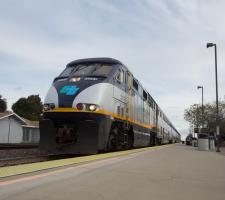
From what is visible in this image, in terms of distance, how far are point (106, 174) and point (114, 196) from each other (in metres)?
2.04

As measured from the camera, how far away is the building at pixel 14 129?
39.3m

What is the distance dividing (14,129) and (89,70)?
99.8ft

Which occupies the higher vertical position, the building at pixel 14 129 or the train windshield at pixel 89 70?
the train windshield at pixel 89 70

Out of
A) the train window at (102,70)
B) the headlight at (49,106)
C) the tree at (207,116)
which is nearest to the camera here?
the headlight at (49,106)

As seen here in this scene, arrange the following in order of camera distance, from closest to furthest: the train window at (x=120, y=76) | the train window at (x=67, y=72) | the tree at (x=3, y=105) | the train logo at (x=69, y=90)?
1. the train logo at (x=69, y=90)
2. the train window at (x=67, y=72)
3. the train window at (x=120, y=76)
4. the tree at (x=3, y=105)

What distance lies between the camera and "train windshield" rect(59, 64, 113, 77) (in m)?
13.6

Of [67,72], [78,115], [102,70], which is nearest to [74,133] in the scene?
[78,115]

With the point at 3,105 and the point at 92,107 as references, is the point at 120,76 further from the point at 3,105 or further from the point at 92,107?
the point at 3,105

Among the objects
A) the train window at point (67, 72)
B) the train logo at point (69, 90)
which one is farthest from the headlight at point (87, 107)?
the train window at point (67, 72)

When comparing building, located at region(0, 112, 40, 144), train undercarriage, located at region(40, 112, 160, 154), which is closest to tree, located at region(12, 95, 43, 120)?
building, located at region(0, 112, 40, 144)

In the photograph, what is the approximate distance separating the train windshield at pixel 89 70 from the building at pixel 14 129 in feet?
86.4

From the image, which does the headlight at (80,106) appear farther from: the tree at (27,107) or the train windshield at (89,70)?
the tree at (27,107)

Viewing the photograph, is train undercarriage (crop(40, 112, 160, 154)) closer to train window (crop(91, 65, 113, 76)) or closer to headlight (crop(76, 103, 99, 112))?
headlight (crop(76, 103, 99, 112))

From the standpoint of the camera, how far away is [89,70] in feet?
45.3
